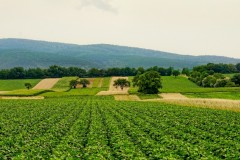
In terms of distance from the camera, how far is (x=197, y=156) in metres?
18.2

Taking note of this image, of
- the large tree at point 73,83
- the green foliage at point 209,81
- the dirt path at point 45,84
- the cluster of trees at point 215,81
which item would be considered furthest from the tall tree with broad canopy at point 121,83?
the cluster of trees at point 215,81

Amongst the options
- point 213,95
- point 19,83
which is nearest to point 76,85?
point 19,83

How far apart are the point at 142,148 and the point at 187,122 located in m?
17.3

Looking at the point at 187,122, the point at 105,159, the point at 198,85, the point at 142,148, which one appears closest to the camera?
the point at 105,159

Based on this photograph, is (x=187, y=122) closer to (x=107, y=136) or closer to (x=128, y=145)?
(x=107, y=136)

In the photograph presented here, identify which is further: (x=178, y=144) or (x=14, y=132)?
(x=14, y=132)

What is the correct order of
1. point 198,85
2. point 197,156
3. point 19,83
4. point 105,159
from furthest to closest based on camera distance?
1. point 19,83
2. point 198,85
3. point 197,156
4. point 105,159

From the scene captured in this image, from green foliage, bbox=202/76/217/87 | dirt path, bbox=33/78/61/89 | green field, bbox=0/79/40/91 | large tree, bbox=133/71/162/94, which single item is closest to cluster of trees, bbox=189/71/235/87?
green foliage, bbox=202/76/217/87

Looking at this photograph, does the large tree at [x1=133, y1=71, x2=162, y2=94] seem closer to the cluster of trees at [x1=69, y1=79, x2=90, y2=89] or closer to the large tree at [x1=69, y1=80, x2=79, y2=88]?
the large tree at [x1=69, y1=80, x2=79, y2=88]

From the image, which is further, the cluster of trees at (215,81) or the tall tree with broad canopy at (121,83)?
the cluster of trees at (215,81)

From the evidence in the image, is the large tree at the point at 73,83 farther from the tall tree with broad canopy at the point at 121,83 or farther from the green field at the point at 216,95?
the green field at the point at 216,95

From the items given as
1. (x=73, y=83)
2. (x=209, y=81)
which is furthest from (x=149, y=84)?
(x=73, y=83)

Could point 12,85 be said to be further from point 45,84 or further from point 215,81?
point 215,81

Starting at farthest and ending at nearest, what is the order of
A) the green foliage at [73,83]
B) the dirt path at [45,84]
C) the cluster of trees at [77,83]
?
the dirt path at [45,84] → the cluster of trees at [77,83] → the green foliage at [73,83]
